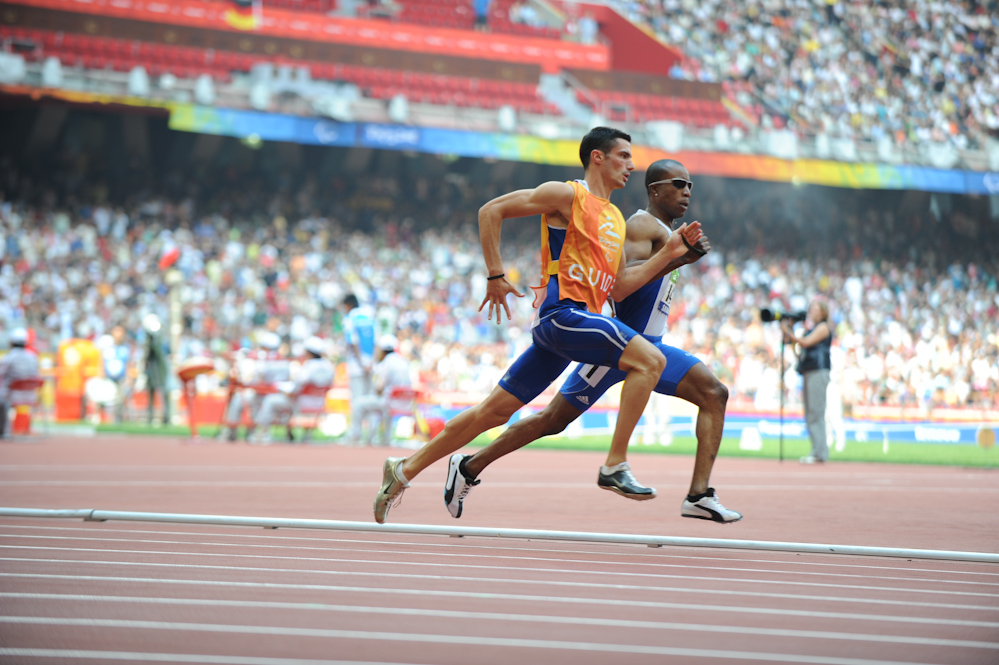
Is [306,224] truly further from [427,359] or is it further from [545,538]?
[545,538]

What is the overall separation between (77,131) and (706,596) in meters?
30.3

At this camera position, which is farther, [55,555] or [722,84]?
[722,84]

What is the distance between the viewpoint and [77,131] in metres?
30.4

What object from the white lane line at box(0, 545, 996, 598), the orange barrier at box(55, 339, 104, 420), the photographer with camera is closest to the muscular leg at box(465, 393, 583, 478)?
the white lane line at box(0, 545, 996, 598)

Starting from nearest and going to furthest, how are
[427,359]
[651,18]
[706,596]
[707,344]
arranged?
[706,596] < [427,359] < [707,344] < [651,18]

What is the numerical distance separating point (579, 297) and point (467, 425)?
85 cm

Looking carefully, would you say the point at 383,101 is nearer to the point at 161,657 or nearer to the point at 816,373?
the point at 816,373

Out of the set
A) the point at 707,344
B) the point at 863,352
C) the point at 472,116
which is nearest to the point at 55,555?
the point at 707,344

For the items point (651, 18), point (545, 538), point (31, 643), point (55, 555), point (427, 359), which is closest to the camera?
point (31, 643)

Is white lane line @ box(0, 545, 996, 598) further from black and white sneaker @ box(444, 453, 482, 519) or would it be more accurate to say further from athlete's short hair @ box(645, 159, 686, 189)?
athlete's short hair @ box(645, 159, 686, 189)

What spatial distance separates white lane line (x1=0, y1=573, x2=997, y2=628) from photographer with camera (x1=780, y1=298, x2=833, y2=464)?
1019 cm

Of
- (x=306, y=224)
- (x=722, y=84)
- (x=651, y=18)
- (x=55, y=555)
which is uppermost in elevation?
(x=651, y=18)

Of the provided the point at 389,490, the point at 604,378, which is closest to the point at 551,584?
the point at 389,490

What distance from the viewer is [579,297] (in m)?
5.31
